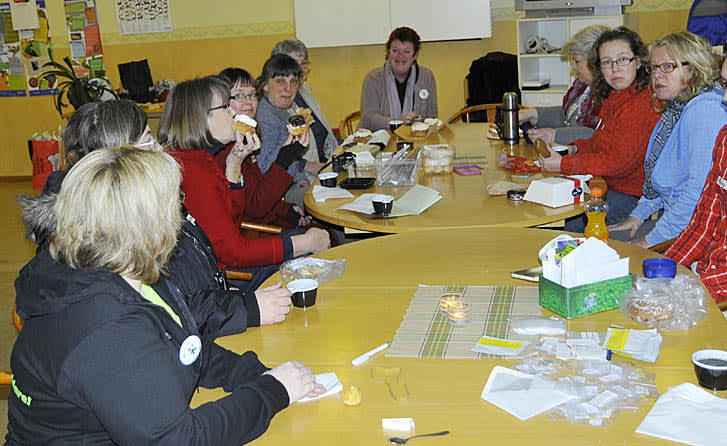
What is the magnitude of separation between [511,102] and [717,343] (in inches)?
102

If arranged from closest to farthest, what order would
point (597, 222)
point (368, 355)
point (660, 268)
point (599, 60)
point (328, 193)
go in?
point (368, 355)
point (660, 268)
point (597, 222)
point (328, 193)
point (599, 60)

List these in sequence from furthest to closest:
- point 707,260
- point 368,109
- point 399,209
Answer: point 368,109
point 399,209
point 707,260

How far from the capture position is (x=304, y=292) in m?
1.83

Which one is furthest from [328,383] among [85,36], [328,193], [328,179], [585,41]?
[85,36]

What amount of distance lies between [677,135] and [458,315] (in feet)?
5.33

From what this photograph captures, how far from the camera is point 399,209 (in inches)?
108

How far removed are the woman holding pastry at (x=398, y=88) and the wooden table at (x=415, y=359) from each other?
3074 mm

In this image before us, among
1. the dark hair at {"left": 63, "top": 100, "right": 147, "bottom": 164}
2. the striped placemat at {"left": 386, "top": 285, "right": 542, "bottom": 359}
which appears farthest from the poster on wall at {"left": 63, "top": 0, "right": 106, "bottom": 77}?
the striped placemat at {"left": 386, "top": 285, "right": 542, "bottom": 359}

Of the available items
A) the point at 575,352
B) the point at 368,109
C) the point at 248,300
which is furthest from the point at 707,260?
the point at 368,109

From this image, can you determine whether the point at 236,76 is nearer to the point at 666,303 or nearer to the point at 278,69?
the point at 278,69

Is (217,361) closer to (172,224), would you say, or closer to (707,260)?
(172,224)

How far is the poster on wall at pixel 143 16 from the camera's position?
6930 millimetres

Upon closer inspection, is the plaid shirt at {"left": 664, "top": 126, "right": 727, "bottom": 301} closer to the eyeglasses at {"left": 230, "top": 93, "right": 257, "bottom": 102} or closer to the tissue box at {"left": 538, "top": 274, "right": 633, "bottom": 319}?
the tissue box at {"left": 538, "top": 274, "right": 633, "bottom": 319}

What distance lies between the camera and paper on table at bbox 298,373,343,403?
1432 millimetres
